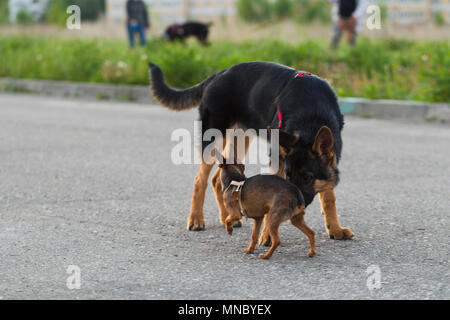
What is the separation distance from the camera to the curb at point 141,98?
10758mm

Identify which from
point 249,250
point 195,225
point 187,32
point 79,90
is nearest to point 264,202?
point 249,250

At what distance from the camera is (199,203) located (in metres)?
5.27

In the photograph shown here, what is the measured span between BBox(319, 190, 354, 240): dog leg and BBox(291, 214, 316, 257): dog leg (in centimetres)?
44

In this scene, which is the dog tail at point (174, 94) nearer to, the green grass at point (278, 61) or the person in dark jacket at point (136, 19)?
the green grass at point (278, 61)

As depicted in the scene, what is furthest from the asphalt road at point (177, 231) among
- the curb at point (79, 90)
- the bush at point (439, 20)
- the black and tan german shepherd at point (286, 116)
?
the bush at point (439, 20)

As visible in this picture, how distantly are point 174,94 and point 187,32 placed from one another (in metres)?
14.9

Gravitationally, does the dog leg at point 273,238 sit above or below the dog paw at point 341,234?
above

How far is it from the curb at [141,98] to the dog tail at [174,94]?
5.92m

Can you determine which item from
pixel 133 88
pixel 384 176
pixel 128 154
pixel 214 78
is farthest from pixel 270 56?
pixel 214 78

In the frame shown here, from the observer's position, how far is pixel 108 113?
39.1 ft

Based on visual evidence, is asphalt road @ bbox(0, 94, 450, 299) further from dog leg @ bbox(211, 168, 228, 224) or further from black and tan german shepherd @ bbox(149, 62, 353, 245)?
black and tan german shepherd @ bbox(149, 62, 353, 245)

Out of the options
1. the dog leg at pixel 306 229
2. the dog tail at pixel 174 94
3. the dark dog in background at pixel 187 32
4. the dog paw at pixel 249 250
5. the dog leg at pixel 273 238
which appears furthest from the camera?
the dark dog in background at pixel 187 32

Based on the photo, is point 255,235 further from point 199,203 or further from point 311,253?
point 199,203

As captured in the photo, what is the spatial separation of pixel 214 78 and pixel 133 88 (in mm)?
8824
